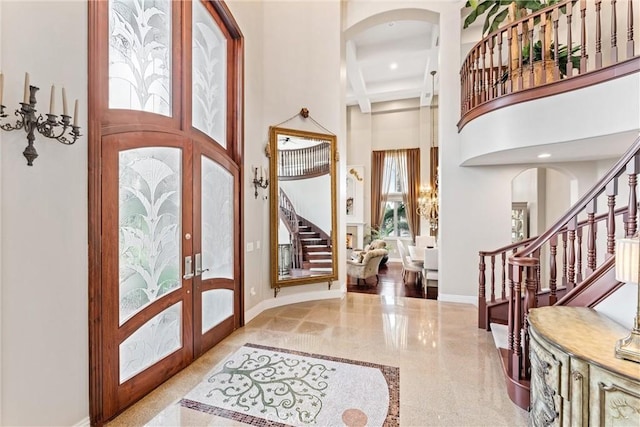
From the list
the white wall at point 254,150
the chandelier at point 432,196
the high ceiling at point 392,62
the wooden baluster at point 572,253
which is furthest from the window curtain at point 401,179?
the wooden baluster at point 572,253

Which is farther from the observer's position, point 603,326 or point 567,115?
point 567,115

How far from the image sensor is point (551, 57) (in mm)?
3545

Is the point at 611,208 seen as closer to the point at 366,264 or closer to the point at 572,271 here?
the point at 572,271

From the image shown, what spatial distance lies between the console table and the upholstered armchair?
4620 mm

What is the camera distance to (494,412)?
228 cm

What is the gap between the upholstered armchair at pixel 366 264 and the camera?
663cm

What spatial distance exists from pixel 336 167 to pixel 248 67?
7.24 feet

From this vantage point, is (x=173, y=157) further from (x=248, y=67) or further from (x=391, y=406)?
(x=391, y=406)

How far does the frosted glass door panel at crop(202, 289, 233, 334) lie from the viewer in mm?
3342

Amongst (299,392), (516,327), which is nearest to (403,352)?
(516,327)

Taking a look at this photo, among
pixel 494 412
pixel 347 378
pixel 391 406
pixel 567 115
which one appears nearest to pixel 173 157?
pixel 347 378

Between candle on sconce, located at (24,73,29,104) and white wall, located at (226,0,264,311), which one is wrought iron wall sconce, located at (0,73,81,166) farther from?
white wall, located at (226,0,264,311)

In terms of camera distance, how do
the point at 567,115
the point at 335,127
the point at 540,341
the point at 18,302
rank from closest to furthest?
1. the point at 18,302
2. the point at 540,341
3. the point at 567,115
4. the point at 335,127

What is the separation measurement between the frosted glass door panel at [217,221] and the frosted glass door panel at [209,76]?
0.50 meters
